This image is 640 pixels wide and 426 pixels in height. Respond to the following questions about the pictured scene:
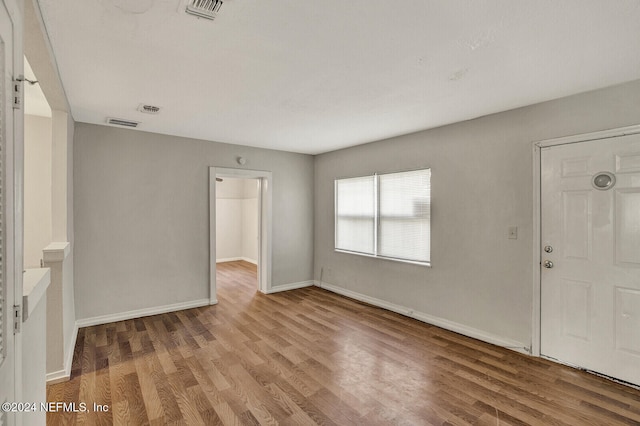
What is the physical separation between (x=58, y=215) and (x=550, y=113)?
466 cm

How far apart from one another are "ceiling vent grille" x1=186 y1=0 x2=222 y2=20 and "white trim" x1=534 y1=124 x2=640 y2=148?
3.02 metres

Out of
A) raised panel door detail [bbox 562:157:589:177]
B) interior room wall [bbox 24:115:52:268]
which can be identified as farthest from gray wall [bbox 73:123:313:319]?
raised panel door detail [bbox 562:157:589:177]

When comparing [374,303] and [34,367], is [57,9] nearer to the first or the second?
[34,367]

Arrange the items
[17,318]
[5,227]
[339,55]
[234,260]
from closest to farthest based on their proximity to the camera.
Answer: [5,227], [17,318], [339,55], [234,260]

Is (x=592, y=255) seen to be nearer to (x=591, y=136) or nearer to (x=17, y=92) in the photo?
(x=591, y=136)

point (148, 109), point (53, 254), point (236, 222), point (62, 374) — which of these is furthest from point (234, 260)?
point (53, 254)

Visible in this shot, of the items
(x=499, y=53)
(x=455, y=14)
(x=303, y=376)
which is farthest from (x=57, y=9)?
(x=303, y=376)

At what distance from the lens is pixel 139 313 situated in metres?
4.14

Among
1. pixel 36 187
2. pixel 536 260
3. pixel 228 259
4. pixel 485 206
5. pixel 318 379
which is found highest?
pixel 36 187

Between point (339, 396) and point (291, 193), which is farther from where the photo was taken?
point (291, 193)

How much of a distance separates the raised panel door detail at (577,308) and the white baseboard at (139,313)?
14.3 ft

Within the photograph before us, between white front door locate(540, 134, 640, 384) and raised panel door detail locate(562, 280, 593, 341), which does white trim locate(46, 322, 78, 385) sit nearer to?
white front door locate(540, 134, 640, 384)

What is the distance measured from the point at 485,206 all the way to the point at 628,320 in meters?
1.47

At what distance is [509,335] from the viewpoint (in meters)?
3.20
